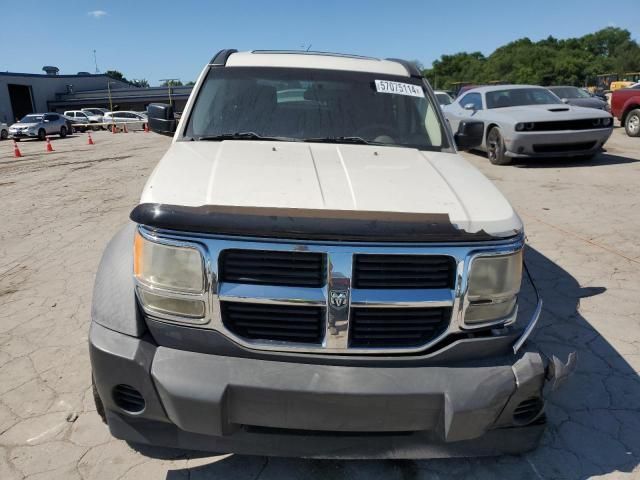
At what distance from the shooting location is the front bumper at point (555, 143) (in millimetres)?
9594

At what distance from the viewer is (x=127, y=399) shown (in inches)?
77.7

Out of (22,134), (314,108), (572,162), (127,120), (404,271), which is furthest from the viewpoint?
(127,120)

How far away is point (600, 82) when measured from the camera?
52.0 m

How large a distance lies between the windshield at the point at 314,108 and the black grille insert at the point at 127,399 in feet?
5.23

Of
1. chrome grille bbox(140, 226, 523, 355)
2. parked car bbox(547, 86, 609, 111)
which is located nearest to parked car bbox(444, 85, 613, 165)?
parked car bbox(547, 86, 609, 111)

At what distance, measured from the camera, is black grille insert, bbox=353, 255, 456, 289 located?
190 centimetres

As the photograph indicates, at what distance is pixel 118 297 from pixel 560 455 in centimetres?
223

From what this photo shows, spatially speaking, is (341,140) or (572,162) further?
(572,162)

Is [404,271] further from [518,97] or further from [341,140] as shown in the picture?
[518,97]

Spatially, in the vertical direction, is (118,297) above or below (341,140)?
below

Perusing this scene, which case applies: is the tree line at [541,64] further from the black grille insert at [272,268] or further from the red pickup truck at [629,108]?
the black grille insert at [272,268]

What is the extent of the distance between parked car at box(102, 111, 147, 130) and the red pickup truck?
28.2m

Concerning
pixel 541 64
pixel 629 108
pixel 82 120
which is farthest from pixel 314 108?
pixel 541 64

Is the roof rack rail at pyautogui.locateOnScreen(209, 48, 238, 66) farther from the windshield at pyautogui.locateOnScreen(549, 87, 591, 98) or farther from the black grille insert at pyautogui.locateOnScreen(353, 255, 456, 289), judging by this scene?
the windshield at pyautogui.locateOnScreen(549, 87, 591, 98)
